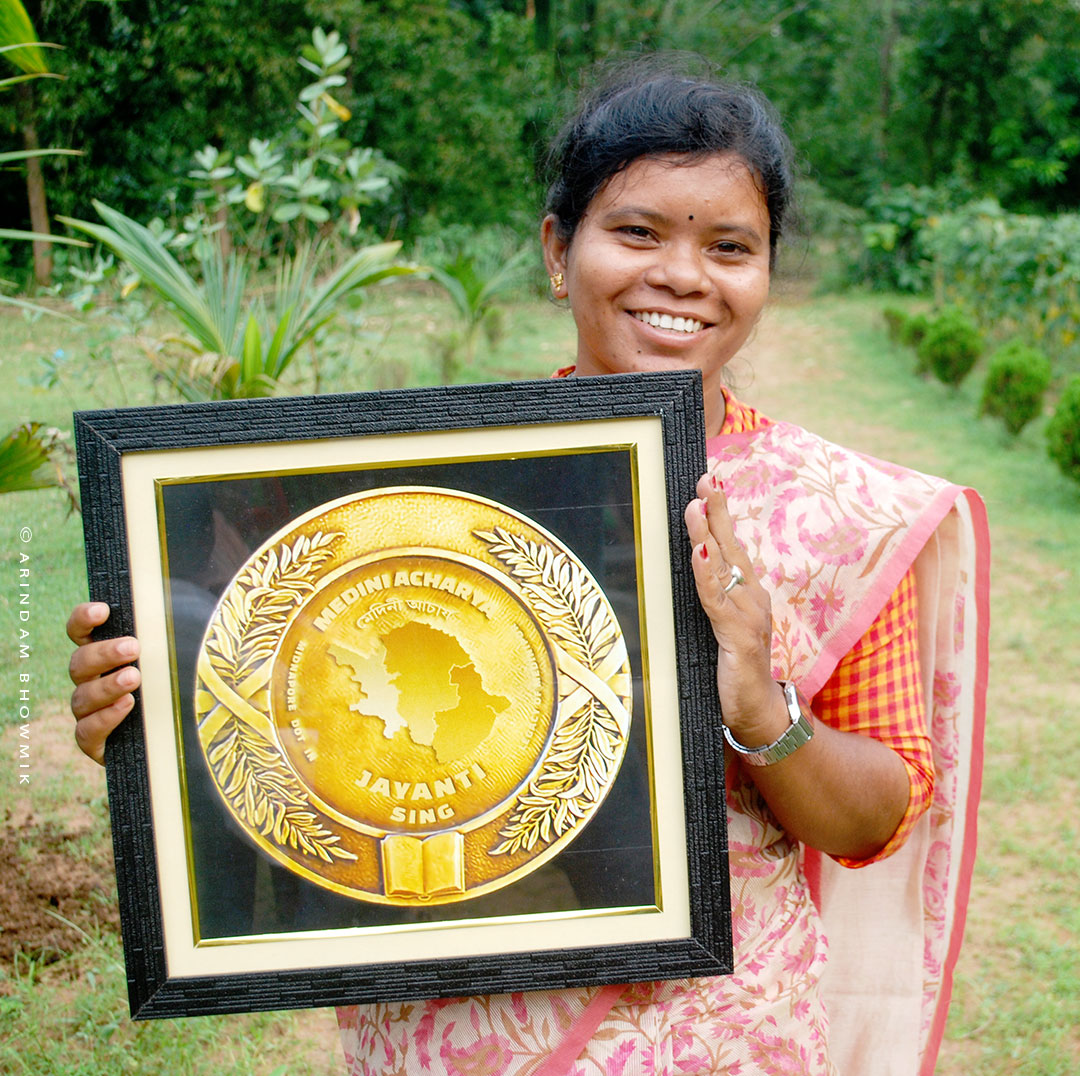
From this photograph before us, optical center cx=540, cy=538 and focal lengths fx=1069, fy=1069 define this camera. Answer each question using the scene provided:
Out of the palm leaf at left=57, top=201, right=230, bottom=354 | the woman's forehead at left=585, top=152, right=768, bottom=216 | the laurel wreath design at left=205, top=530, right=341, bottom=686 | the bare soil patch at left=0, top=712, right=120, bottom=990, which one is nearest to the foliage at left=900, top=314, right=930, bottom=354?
the palm leaf at left=57, top=201, right=230, bottom=354

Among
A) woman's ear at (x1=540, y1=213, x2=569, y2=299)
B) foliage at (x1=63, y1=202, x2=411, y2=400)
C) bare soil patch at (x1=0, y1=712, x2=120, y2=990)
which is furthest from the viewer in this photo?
foliage at (x1=63, y1=202, x2=411, y2=400)

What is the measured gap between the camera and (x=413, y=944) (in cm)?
117

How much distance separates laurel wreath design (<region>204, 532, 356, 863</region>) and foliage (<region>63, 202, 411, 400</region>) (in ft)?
7.03

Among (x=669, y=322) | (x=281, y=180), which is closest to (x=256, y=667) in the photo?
(x=669, y=322)

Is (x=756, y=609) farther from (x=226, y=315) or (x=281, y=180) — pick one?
(x=281, y=180)

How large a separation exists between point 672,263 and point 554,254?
28cm

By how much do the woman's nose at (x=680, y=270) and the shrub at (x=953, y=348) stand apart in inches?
347

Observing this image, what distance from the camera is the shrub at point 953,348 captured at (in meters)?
9.37

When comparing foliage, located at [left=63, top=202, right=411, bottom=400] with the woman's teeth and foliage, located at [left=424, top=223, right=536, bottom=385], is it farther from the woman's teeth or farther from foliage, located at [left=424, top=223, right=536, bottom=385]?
foliage, located at [left=424, top=223, right=536, bottom=385]

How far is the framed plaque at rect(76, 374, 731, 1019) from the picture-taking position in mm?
1146

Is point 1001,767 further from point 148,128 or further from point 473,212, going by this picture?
point 473,212

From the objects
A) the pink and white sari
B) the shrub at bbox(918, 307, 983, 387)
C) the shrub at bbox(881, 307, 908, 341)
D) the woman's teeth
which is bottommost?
the shrub at bbox(881, 307, 908, 341)

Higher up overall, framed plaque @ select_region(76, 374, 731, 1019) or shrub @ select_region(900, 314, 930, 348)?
framed plaque @ select_region(76, 374, 731, 1019)

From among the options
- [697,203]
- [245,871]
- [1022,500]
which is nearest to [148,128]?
[697,203]
